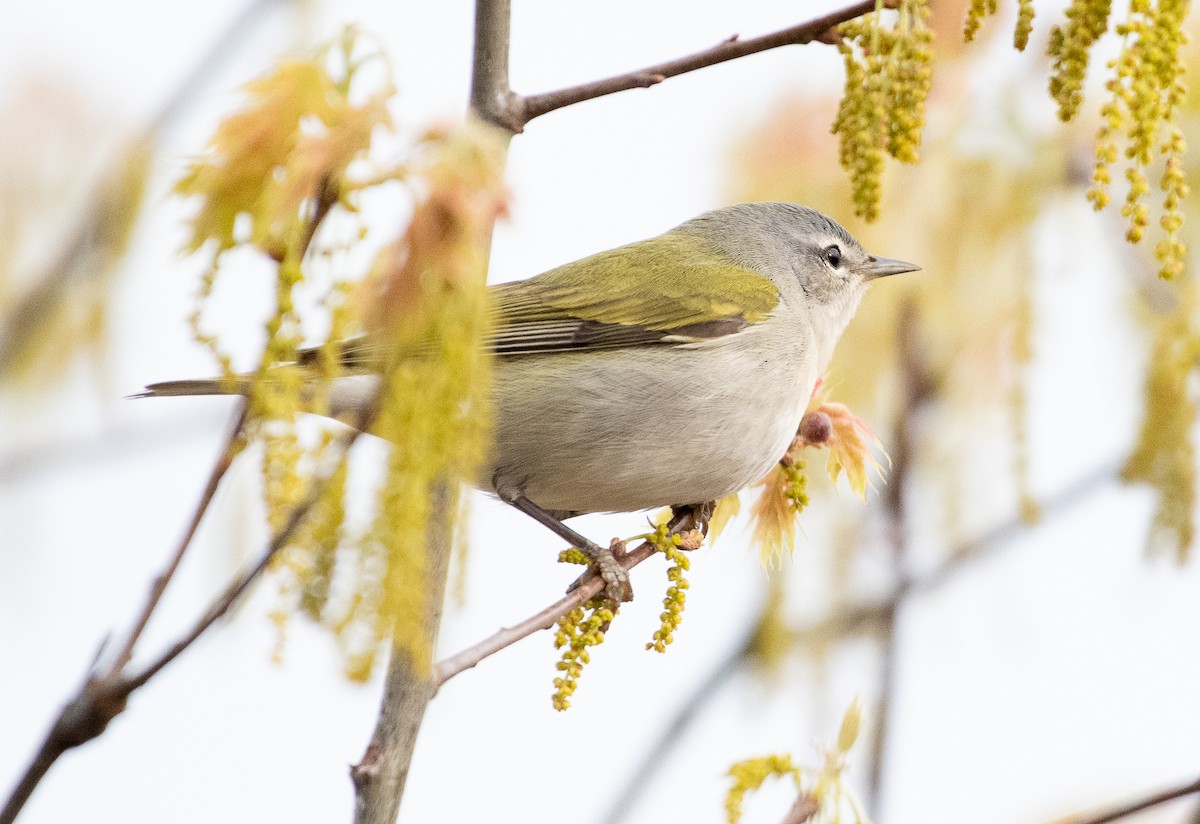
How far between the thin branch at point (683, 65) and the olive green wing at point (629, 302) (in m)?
1.79

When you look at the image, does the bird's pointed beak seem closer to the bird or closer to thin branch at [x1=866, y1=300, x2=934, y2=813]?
the bird

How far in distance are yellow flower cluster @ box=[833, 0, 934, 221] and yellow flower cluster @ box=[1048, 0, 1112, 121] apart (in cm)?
22

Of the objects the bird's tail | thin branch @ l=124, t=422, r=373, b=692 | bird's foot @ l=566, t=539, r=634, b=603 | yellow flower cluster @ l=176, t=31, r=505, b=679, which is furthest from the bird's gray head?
thin branch @ l=124, t=422, r=373, b=692

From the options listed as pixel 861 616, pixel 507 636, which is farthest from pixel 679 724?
pixel 507 636

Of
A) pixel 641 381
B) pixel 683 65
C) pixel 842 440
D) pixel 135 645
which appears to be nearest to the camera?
pixel 135 645

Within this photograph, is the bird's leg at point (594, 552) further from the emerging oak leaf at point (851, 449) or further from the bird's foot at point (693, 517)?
the emerging oak leaf at point (851, 449)

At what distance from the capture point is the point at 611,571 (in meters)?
3.13

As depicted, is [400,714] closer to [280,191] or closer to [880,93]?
[280,191]

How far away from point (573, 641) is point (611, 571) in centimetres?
63

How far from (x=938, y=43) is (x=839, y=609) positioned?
1977 millimetres

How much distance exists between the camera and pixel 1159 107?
1964 millimetres

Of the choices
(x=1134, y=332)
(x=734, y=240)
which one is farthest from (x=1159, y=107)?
(x=734, y=240)

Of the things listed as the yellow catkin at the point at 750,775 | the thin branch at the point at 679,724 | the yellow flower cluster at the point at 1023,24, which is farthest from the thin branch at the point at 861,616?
the yellow flower cluster at the point at 1023,24

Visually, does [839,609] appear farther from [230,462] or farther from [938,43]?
[230,462]
